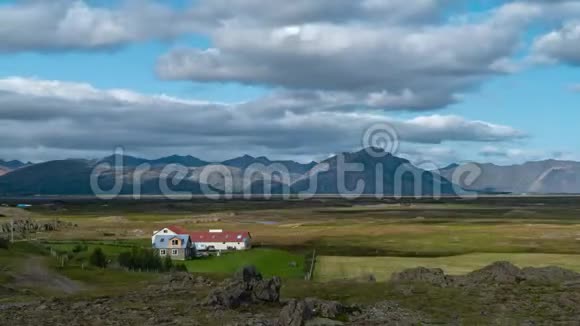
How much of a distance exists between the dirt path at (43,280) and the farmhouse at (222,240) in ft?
207

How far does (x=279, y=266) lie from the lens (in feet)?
311

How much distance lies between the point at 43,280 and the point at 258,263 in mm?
39318

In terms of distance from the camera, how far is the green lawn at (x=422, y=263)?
3258 inches

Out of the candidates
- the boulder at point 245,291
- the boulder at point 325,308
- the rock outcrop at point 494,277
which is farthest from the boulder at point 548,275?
the boulder at point 245,291

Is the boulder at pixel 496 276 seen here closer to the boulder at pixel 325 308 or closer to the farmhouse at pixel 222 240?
the boulder at pixel 325 308

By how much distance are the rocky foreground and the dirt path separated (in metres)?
15.9

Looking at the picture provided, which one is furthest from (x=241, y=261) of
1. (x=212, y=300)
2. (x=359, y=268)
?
(x=212, y=300)

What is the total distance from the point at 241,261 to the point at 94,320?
6585 centimetres

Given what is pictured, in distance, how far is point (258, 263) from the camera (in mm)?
96500

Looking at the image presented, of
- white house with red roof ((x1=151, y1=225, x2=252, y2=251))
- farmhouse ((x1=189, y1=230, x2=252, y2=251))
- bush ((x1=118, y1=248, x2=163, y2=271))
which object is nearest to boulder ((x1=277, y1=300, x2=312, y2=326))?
bush ((x1=118, y1=248, x2=163, y2=271))

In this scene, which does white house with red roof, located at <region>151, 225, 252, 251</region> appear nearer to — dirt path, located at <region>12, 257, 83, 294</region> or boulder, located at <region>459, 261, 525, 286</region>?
dirt path, located at <region>12, 257, 83, 294</region>

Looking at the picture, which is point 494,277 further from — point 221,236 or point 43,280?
point 221,236

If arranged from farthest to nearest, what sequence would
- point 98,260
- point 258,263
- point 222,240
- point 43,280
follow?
point 222,240 < point 258,263 < point 98,260 < point 43,280

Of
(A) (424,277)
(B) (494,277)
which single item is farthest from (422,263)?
(B) (494,277)
